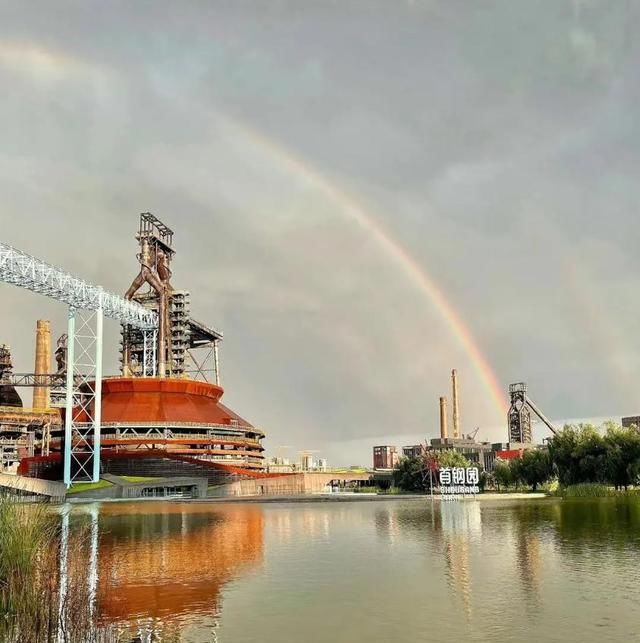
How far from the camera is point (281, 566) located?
1182 inches

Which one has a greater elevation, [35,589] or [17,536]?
[17,536]

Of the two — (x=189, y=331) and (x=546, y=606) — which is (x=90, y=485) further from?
(x=546, y=606)

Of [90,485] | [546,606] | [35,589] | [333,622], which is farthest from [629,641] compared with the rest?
[90,485]

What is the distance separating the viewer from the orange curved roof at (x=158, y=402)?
136 m

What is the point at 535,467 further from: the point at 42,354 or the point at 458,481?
the point at 42,354

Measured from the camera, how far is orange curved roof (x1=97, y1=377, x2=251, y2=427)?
5344 inches

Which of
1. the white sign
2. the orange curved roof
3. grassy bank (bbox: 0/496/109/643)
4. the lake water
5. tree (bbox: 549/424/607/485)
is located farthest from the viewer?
the orange curved roof

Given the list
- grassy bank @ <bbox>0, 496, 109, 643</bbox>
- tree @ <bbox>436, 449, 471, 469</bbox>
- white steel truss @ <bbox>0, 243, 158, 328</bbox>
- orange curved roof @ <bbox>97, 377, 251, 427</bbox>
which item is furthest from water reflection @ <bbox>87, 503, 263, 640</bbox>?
orange curved roof @ <bbox>97, 377, 251, 427</bbox>

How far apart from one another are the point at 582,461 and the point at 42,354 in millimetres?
147539

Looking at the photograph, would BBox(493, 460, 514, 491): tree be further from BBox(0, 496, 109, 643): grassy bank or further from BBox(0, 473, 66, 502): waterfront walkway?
BBox(0, 496, 109, 643): grassy bank

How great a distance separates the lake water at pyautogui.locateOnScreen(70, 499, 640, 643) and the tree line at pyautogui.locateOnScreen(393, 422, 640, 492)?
38.2 meters

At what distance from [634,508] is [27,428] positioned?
15030cm

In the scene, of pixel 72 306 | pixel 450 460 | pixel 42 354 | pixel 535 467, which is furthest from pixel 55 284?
pixel 42 354

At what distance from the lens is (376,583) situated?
84.2ft
